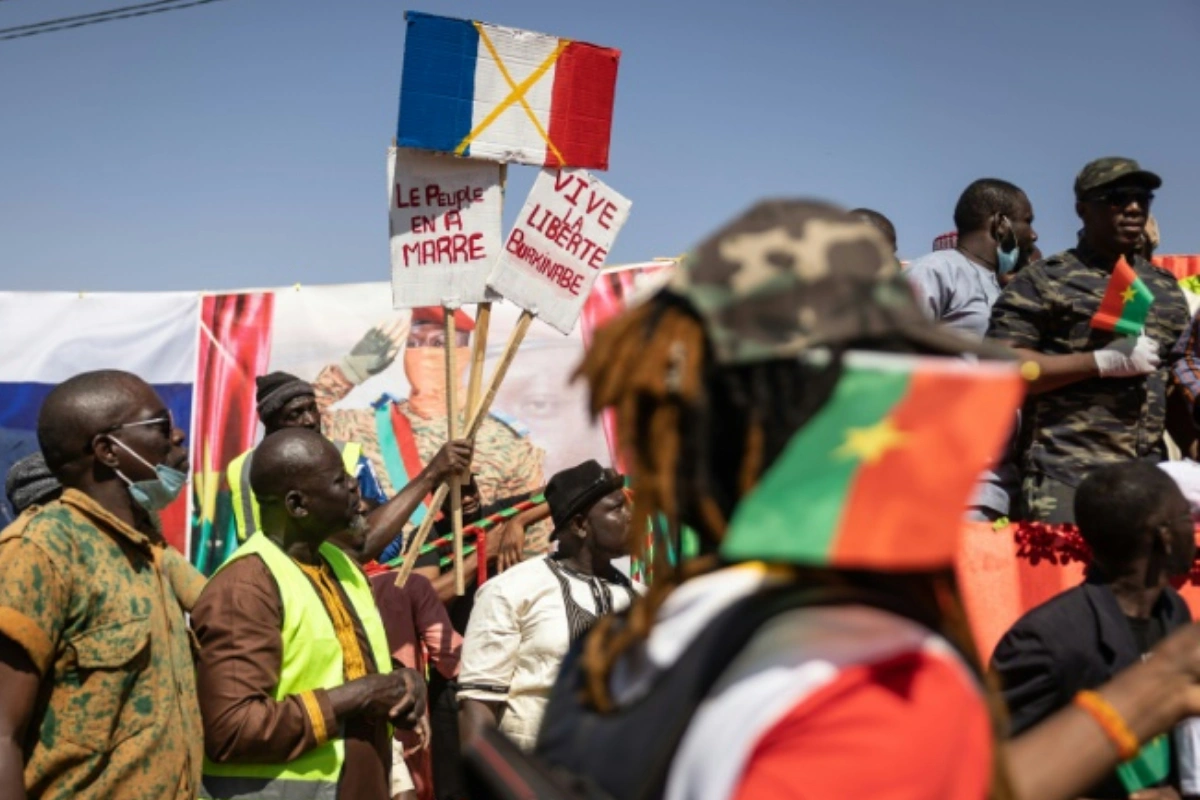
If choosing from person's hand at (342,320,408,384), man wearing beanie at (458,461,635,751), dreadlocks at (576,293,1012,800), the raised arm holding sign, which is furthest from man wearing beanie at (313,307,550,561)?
dreadlocks at (576,293,1012,800)

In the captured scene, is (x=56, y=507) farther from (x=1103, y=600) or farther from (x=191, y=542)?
(x=191, y=542)

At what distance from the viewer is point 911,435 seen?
4.52 ft

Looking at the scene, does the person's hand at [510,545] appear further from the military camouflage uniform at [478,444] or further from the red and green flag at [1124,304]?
the red and green flag at [1124,304]

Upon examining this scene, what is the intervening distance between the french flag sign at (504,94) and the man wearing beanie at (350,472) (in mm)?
1333

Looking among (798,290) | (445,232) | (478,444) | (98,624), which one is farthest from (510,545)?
(798,290)

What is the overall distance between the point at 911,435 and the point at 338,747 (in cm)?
330

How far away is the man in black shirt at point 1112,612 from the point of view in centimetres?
358

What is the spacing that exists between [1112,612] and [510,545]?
4.19m

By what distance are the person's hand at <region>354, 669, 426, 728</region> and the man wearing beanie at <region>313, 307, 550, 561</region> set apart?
4.41m

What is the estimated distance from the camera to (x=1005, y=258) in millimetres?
5656

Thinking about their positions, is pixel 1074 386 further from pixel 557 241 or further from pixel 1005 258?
pixel 557 241

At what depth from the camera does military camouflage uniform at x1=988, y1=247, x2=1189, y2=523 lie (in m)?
4.83

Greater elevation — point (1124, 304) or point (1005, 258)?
point (1005, 258)

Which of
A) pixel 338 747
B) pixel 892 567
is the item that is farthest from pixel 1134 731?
pixel 338 747
